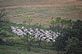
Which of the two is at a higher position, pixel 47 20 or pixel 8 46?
pixel 47 20

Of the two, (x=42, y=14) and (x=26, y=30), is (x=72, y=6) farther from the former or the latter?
(x=26, y=30)

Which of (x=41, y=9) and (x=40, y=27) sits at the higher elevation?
(x=41, y=9)

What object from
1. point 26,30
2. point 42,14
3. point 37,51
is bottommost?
point 37,51

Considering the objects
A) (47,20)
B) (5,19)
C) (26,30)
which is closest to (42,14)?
(47,20)

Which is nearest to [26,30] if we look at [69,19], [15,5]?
[15,5]

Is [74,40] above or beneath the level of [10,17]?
beneath

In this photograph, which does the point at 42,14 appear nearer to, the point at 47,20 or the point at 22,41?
the point at 47,20
